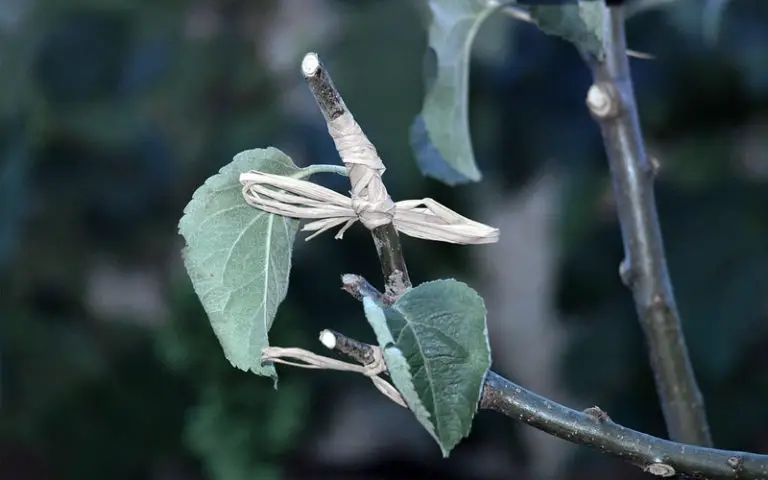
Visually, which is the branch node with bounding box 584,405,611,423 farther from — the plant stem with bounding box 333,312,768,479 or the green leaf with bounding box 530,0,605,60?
the green leaf with bounding box 530,0,605,60

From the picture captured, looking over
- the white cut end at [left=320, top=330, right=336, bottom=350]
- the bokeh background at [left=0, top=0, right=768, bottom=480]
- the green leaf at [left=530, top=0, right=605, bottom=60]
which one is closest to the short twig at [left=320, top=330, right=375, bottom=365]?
the white cut end at [left=320, top=330, right=336, bottom=350]

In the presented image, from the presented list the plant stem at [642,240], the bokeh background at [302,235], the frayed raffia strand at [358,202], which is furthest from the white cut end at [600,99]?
the bokeh background at [302,235]

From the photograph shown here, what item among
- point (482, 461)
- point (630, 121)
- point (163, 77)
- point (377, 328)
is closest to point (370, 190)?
point (377, 328)

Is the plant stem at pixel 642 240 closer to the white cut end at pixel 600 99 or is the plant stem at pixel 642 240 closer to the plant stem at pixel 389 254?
the white cut end at pixel 600 99

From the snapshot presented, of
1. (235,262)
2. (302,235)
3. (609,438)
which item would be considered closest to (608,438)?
(609,438)

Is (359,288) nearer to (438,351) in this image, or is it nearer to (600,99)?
(438,351)

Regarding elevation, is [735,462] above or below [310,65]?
below
